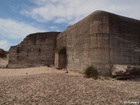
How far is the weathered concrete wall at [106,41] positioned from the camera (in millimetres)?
8289

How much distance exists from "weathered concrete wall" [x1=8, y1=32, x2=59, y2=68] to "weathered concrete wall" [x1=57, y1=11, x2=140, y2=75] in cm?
694

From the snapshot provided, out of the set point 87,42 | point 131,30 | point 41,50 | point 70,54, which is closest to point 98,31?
point 87,42

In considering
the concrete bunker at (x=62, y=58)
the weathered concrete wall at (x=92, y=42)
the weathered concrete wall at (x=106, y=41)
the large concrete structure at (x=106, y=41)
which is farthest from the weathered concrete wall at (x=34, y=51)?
the weathered concrete wall at (x=106, y=41)

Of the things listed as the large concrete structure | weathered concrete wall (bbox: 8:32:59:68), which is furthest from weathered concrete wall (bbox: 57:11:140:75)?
weathered concrete wall (bbox: 8:32:59:68)

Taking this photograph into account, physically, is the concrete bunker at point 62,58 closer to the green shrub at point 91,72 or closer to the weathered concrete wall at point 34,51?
the weathered concrete wall at point 34,51

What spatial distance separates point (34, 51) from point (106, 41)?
10.4 metres

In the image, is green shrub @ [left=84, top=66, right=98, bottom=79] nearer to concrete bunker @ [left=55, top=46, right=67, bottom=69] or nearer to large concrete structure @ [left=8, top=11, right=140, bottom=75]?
A: large concrete structure @ [left=8, top=11, right=140, bottom=75]

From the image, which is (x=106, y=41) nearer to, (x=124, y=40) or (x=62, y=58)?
(x=124, y=40)

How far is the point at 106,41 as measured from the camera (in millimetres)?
8297

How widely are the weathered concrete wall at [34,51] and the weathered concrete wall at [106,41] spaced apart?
6.94 meters

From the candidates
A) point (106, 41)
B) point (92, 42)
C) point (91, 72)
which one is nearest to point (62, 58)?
point (92, 42)

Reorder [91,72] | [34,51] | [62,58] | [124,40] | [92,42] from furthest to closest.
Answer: [34,51] → [62,58] → [124,40] → [92,42] → [91,72]

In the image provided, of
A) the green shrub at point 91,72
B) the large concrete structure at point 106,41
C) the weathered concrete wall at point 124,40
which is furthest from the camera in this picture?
the weathered concrete wall at point 124,40

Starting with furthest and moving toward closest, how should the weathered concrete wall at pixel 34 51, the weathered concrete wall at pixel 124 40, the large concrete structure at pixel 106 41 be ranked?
the weathered concrete wall at pixel 34 51
the weathered concrete wall at pixel 124 40
the large concrete structure at pixel 106 41
